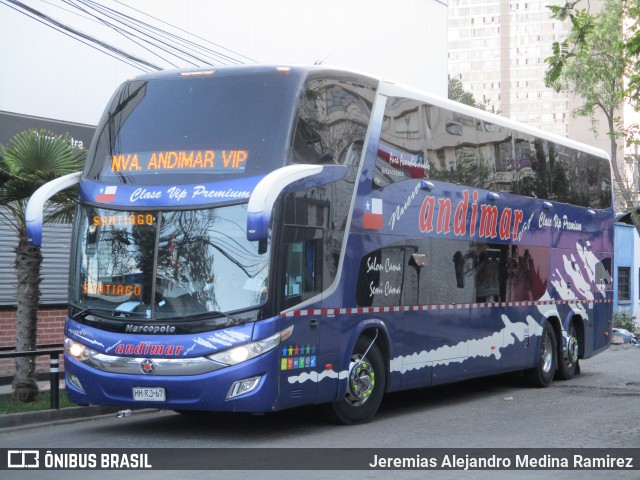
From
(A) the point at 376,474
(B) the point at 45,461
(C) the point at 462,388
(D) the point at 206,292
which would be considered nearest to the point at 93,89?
(C) the point at 462,388

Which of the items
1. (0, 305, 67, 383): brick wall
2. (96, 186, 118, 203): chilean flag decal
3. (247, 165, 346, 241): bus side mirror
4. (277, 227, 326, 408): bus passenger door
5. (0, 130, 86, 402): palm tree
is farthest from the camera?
(0, 305, 67, 383): brick wall

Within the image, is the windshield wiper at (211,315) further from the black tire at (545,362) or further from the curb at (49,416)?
the black tire at (545,362)

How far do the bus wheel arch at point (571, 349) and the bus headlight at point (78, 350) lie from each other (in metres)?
10.1

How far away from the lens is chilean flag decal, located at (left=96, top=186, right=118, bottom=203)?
12125mm

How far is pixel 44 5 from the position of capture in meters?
19.5

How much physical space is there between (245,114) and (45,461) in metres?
4.34

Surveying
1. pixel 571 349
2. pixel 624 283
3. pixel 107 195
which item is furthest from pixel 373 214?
pixel 624 283

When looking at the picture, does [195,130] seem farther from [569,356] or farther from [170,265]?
[569,356]

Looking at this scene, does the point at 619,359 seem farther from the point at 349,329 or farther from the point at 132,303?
the point at 132,303

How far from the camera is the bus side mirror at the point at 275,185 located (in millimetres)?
10469

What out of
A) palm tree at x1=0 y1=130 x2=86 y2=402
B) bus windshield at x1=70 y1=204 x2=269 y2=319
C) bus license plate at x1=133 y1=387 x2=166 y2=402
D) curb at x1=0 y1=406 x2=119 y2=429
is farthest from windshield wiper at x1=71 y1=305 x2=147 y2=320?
palm tree at x1=0 y1=130 x2=86 y2=402

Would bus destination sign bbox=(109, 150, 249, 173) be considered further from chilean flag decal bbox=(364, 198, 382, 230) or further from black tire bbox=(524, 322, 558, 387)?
black tire bbox=(524, 322, 558, 387)

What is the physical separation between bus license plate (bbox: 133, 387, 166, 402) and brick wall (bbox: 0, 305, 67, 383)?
748 cm

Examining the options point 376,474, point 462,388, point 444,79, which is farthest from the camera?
point 444,79
